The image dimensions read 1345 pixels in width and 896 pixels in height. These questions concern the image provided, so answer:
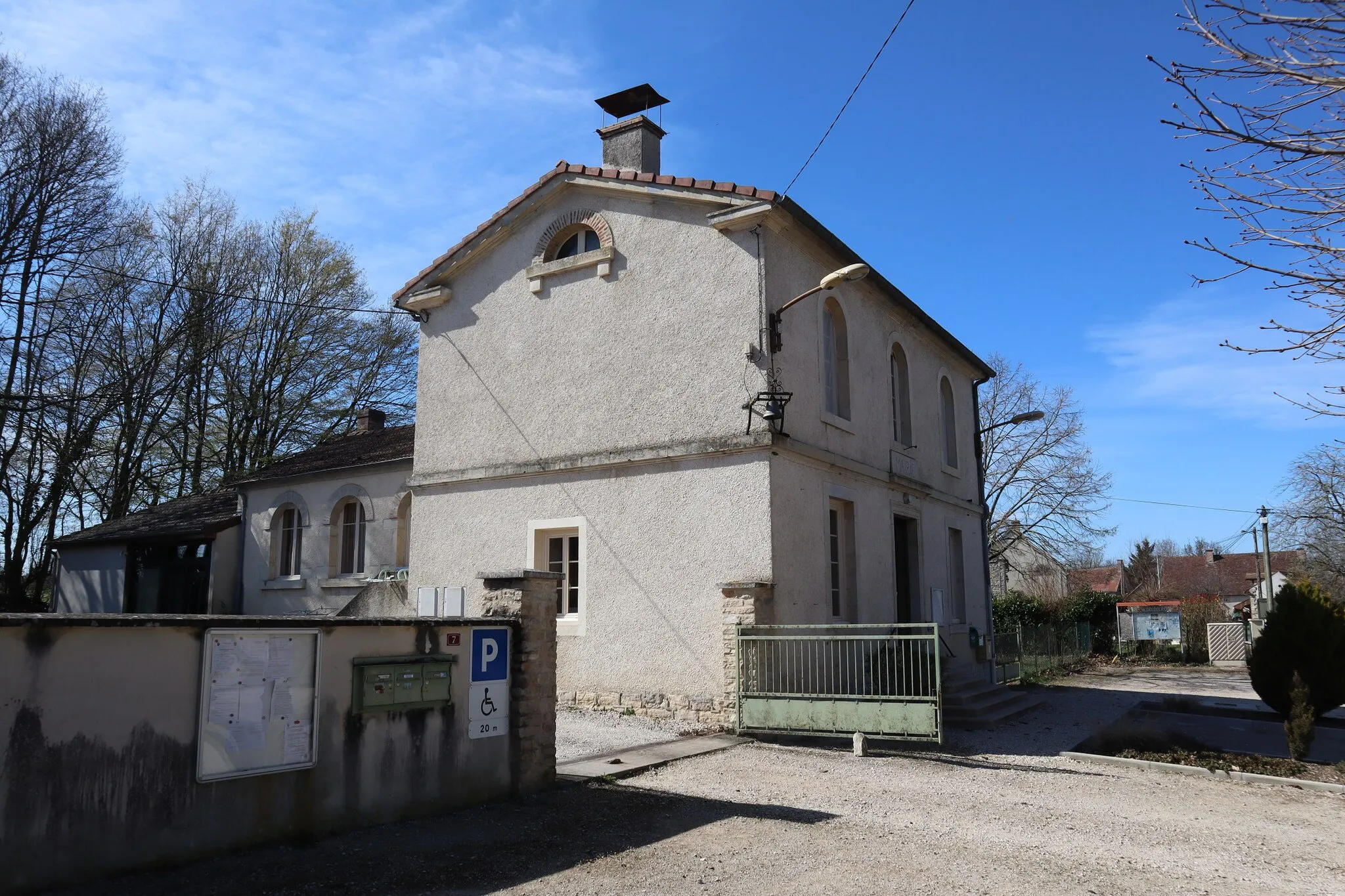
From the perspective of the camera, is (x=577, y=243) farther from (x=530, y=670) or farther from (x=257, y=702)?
(x=257, y=702)

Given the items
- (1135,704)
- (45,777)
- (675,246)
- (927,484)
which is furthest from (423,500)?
(1135,704)

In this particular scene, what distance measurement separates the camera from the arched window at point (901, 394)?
54.6ft

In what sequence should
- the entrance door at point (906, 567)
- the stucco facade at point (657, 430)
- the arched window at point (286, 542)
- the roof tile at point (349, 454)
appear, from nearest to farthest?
the stucco facade at point (657, 430), the entrance door at point (906, 567), the roof tile at point (349, 454), the arched window at point (286, 542)

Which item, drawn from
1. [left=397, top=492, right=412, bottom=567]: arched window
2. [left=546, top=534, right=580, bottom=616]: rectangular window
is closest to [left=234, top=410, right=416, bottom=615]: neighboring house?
[left=397, top=492, right=412, bottom=567]: arched window

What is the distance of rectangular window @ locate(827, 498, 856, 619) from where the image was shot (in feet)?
44.2

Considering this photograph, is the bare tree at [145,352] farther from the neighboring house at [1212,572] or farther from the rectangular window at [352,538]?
the neighboring house at [1212,572]

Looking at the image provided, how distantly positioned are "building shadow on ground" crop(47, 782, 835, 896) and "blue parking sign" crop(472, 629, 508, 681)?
3.36 feet

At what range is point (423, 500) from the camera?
15273 mm

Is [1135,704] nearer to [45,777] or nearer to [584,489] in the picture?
[584,489]

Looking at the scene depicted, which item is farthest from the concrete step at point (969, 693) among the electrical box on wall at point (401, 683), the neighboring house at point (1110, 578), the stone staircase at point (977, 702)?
the neighboring house at point (1110, 578)

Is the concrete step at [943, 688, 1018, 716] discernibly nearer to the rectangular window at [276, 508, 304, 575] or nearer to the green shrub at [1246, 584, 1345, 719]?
the green shrub at [1246, 584, 1345, 719]

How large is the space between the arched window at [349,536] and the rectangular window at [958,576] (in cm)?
1177

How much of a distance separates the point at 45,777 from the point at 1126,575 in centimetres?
6132

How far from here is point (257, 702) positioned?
589cm
